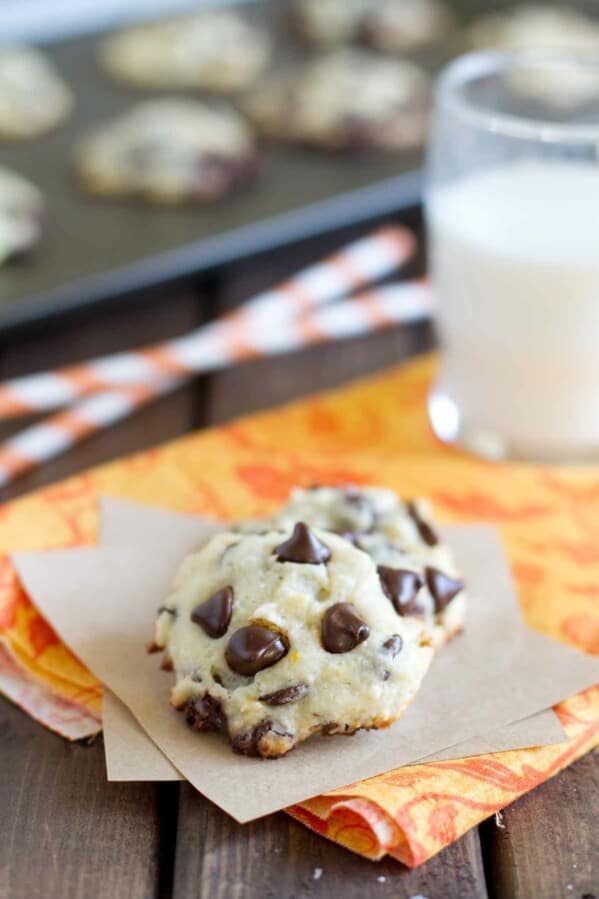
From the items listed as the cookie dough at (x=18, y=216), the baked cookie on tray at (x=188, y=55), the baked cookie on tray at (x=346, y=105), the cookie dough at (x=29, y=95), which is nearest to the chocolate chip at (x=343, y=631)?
the cookie dough at (x=18, y=216)

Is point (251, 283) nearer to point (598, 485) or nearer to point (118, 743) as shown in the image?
point (598, 485)

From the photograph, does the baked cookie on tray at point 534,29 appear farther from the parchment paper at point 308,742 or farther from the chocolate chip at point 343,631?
the chocolate chip at point 343,631

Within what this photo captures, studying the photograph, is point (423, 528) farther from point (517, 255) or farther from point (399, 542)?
point (517, 255)

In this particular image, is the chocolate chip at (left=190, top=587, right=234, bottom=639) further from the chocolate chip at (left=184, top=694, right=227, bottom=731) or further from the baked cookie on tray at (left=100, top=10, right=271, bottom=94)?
the baked cookie on tray at (left=100, top=10, right=271, bottom=94)

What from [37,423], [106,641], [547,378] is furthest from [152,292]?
[106,641]

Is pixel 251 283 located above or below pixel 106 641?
below

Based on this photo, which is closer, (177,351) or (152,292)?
(177,351)

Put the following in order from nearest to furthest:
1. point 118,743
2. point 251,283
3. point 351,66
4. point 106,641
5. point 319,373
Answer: point 118,743, point 106,641, point 319,373, point 251,283, point 351,66
